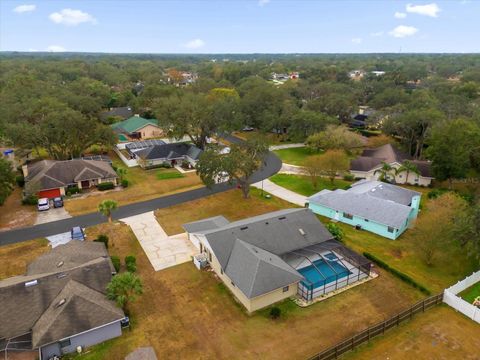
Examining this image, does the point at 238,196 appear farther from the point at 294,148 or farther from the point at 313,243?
the point at 294,148

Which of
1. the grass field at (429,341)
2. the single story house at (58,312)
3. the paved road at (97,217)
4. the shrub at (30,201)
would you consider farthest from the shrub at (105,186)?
the grass field at (429,341)

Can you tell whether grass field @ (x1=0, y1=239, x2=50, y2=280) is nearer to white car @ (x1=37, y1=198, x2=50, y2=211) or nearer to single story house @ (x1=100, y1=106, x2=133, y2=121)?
white car @ (x1=37, y1=198, x2=50, y2=211)

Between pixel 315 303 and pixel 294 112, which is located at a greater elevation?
pixel 294 112

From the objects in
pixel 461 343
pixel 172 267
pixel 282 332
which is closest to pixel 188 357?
pixel 282 332

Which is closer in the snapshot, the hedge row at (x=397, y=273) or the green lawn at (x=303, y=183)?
the hedge row at (x=397, y=273)

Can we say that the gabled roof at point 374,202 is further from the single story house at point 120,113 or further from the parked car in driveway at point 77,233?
the single story house at point 120,113

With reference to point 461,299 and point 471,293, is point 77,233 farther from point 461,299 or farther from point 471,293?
point 471,293
